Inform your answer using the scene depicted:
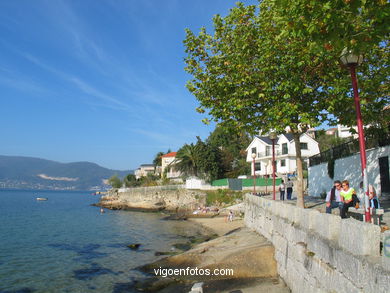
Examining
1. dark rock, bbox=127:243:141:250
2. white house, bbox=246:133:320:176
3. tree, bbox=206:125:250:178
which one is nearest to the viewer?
dark rock, bbox=127:243:141:250

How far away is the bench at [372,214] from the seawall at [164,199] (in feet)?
133

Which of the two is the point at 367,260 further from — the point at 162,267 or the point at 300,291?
the point at 162,267

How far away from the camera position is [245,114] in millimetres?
15125

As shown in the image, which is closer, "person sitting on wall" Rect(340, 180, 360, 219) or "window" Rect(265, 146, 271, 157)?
"person sitting on wall" Rect(340, 180, 360, 219)

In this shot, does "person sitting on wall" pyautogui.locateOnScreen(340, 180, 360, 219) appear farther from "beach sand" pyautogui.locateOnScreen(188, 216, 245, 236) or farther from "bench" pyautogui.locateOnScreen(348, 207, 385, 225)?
"beach sand" pyautogui.locateOnScreen(188, 216, 245, 236)

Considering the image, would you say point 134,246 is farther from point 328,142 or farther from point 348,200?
point 328,142

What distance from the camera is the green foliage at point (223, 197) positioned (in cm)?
4547

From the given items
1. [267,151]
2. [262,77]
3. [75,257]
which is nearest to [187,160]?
[267,151]

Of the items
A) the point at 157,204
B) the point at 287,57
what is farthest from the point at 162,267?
the point at 157,204

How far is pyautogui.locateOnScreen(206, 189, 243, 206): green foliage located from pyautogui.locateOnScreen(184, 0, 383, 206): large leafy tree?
30.7 metres

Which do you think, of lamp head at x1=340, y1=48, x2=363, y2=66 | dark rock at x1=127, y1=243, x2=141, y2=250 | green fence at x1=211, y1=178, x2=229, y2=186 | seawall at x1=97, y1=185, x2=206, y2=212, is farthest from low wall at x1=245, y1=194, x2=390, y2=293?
seawall at x1=97, y1=185, x2=206, y2=212

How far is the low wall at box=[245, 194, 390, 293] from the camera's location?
5.24 m

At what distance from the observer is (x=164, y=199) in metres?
60.7

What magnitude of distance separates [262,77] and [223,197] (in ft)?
113
